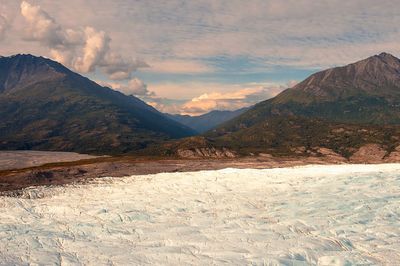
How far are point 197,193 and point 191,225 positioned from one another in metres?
14.0

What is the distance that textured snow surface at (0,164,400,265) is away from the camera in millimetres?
23812

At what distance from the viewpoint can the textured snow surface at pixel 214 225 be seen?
23812mm

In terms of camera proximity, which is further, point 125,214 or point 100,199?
point 100,199

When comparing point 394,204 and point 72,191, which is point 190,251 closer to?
point 394,204

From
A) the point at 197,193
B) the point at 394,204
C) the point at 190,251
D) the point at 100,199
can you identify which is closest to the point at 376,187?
the point at 394,204

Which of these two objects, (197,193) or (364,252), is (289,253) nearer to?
(364,252)

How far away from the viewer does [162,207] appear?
37656 millimetres

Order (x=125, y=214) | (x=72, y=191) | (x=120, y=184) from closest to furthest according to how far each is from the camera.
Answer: (x=125, y=214) → (x=72, y=191) → (x=120, y=184)

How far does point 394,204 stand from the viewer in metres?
35.9

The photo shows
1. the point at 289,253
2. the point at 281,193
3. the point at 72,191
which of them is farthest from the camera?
the point at 72,191

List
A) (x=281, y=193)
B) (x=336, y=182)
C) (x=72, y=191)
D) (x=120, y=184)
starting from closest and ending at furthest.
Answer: (x=281, y=193), (x=336, y=182), (x=72, y=191), (x=120, y=184)

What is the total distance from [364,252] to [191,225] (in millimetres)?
13351

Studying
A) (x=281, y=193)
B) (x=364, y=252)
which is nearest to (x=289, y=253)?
(x=364, y=252)

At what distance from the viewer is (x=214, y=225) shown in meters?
30.9
